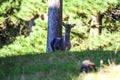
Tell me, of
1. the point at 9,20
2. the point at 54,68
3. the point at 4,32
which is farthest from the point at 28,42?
the point at 54,68

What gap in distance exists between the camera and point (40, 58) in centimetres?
996

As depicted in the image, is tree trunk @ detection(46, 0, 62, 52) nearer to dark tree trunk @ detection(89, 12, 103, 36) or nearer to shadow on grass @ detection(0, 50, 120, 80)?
dark tree trunk @ detection(89, 12, 103, 36)

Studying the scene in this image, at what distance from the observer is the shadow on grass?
7.07 meters

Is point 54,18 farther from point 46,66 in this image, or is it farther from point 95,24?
point 46,66

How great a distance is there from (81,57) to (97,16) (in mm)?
14490

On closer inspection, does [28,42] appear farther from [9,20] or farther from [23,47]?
[9,20]

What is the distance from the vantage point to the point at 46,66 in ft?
27.1

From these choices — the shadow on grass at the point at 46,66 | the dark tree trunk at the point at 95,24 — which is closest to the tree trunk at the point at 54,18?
the dark tree trunk at the point at 95,24

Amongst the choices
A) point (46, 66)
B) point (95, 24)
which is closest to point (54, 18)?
point (95, 24)

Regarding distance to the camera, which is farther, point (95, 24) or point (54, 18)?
point (95, 24)

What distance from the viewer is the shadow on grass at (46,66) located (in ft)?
23.2

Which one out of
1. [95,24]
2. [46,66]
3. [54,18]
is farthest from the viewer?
[95,24]

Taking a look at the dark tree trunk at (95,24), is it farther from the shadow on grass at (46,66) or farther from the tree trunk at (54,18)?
the shadow on grass at (46,66)

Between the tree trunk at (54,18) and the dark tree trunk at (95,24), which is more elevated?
the tree trunk at (54,18)
